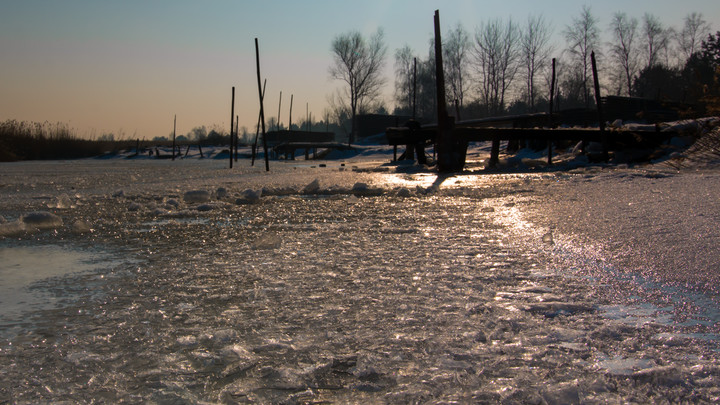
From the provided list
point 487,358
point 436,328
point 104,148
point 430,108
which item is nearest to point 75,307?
point 436,328

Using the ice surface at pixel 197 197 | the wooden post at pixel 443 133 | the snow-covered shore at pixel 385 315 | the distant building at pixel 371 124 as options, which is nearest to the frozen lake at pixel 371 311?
the snow-covered shore at pixel 385 315

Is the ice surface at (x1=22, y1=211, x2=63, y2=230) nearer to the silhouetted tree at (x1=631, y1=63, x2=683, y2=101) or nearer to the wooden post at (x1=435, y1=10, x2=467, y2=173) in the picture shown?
the wooden post at (x1=435, y1=10, x2=467, y2=173)

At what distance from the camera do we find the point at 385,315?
1889 mm

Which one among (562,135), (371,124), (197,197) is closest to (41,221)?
(197,197)

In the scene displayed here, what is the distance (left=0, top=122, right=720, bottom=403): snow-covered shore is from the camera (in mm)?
1349

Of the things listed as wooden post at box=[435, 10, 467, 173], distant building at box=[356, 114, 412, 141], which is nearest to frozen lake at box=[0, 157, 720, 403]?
wooden post at box=[435, 10, 467, 173]

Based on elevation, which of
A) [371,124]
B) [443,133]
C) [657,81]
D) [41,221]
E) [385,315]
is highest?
[657,81]

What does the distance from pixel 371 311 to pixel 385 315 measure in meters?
0.07

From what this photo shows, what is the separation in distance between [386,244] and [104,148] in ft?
154

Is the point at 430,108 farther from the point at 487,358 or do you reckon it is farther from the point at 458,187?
the point at 487,358

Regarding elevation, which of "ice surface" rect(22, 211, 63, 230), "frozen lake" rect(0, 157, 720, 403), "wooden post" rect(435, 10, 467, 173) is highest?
"wooden post" rect(435, 10, 467, 173)

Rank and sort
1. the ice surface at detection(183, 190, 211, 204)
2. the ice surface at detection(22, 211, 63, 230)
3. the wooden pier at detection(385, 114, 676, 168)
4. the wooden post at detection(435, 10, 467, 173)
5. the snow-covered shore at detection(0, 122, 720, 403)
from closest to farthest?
the snow-covered shore at detection(0, 122, 720, 403)
the ice surface at detection(22, 211, 63, 230)
the ice surface at detection(183, 190, 211, 204)
the wooden post at detection(435, 10, 467, 173)
the wooden pier at detection(385, 114, 676, 168)

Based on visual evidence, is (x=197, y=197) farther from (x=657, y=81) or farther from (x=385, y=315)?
(x=657, y=81)

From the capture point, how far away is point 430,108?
2395 inches
